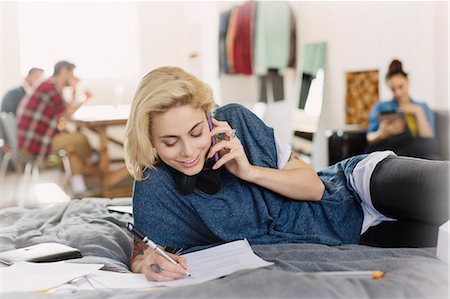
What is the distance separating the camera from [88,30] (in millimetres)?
5656

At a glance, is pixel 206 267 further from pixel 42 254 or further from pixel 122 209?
pixel 122 209

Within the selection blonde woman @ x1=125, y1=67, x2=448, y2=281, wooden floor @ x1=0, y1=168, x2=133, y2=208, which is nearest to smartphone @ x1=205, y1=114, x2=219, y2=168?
blonde woman @ x1=125, y1=67, x2=448, y2=281

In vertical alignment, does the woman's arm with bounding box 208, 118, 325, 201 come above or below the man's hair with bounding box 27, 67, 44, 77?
below

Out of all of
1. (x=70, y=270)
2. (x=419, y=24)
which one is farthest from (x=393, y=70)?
(x=70, y=270)

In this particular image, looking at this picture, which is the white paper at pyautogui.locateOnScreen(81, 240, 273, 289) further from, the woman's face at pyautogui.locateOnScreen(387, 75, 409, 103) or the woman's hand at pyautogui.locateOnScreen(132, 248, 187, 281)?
the woman's face at pyautogui.locateOnScreen(387, 75, 409, 103)

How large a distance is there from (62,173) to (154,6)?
5.75 ft

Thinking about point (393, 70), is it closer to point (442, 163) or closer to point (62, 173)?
point (442, 163)

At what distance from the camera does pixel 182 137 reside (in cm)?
133

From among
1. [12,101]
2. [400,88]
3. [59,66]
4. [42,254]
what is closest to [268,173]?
[42,254]

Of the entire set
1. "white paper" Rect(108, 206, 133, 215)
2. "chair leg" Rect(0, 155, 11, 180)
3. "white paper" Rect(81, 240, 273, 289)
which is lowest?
"chair leg" Rect(0, 155, 11, 180)

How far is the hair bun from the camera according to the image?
368 centimetres

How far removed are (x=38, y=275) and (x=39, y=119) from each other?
3325 mm

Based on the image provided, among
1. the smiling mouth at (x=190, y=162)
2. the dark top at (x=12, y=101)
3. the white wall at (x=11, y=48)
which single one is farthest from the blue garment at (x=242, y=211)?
the white wall at (x=11, y=48)

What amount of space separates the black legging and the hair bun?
7.26ft
